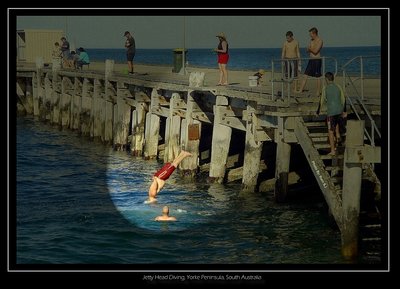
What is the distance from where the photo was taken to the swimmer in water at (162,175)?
736 inches

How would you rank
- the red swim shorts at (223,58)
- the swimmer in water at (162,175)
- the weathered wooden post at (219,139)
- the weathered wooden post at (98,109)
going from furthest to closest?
the weathered wooden post at (98,109) → the red swim shorts at (223,58) → the weathered wooden post at (219,139) → the swimmer in water at (162,175)

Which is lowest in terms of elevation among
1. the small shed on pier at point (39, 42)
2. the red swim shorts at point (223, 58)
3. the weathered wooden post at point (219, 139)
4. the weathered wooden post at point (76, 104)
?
the weathered wooden post at point (219, 139)

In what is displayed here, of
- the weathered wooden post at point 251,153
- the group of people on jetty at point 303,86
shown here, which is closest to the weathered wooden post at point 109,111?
the group of people on jetty at point 303,86

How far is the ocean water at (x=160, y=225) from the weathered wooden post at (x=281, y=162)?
14.1 inches

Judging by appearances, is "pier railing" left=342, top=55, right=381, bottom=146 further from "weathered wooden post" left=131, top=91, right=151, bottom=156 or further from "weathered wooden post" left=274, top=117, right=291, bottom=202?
"weathered wooden post" left=131, top=91, right=151, bottom=156

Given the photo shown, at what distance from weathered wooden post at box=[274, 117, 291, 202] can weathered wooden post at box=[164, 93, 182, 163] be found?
18.8ft

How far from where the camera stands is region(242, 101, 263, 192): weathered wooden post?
64.6 feet

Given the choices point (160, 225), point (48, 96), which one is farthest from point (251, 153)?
point (48, 96)

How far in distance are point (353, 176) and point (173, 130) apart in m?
10.8

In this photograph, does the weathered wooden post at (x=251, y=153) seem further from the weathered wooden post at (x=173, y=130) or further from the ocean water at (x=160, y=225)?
the weathered wooden post at (x=173, y=130)

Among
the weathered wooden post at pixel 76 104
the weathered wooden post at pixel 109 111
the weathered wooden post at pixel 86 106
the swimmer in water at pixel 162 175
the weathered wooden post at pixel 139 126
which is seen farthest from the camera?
the weathered wooden post at pixel 76 104

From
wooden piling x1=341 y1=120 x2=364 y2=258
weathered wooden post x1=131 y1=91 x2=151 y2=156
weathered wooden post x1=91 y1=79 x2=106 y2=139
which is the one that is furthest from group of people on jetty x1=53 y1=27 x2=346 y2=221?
weathered wooden post x1=91 y1=79 x2=106 y2=139

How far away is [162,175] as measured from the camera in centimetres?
1903
